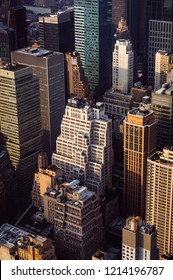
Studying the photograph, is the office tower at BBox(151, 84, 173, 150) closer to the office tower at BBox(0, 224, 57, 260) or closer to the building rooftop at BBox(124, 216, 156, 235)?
the building rooftop at BBox(124, 216, 156, 235)

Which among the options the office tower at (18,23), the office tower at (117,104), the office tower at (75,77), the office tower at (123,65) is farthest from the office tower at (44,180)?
the office tower at (18,23)

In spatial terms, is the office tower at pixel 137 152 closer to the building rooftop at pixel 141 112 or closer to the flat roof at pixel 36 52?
the building rooftop at pixel 141 112

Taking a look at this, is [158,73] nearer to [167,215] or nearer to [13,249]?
[167,215]

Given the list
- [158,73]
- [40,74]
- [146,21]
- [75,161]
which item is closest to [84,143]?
[75,161]
